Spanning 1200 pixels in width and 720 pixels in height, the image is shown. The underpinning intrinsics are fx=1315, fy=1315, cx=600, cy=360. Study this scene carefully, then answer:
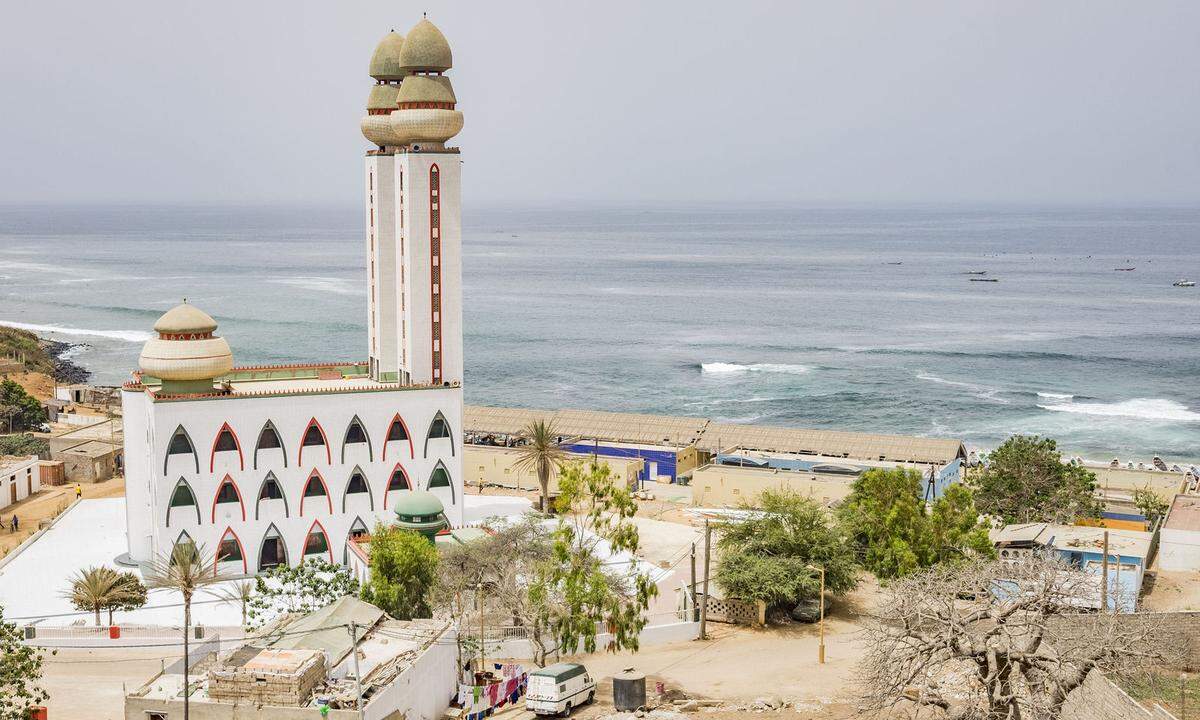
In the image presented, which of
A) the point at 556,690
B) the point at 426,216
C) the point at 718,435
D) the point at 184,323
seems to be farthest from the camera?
the point at 718,435

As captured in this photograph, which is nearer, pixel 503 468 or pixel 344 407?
pixel 344 407

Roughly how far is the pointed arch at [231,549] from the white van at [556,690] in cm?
1392

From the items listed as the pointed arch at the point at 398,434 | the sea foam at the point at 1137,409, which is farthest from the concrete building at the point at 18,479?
the sea foam at the point at 1137,409

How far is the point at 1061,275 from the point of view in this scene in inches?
6880

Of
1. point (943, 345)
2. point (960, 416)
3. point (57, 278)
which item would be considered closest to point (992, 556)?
point (960, 416)

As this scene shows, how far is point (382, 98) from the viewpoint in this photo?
46.1m

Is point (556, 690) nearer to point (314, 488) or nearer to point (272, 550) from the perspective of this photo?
point (314, 488)

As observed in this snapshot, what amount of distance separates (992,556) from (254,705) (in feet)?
71.1

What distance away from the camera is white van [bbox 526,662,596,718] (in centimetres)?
2912

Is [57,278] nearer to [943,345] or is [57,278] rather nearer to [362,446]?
[943,345]

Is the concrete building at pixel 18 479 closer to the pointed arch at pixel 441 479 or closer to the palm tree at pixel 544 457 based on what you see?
the pointed arch at pixel 441 479

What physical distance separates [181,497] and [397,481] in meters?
6.59

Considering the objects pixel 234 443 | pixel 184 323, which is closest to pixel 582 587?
pixel 234 443

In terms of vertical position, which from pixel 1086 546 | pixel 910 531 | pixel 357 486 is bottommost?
pixel 1086 546
